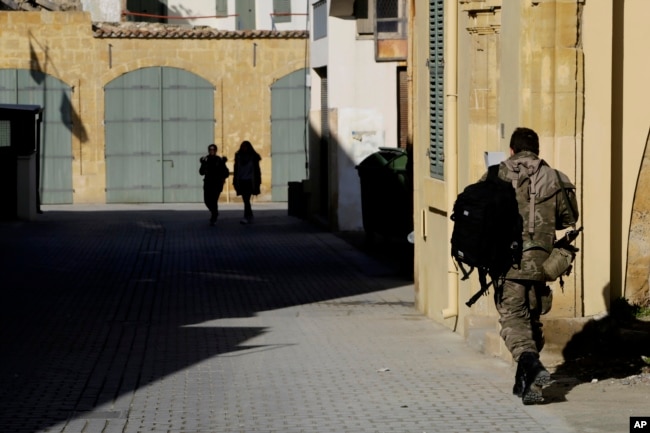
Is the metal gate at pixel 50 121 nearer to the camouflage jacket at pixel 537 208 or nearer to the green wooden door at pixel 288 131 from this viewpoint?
the green wooden door at pixel 288 131

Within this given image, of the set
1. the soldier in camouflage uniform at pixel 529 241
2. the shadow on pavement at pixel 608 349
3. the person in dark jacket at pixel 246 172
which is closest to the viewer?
the soldier in camouflage uniform at pixel 529 241

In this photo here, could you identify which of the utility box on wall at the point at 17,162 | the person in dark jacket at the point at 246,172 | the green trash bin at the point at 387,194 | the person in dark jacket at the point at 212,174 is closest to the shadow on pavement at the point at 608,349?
the green trash bin at the point at 387,194

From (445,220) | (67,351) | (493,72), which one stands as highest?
(493,72)

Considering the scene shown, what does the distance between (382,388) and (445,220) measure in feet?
11.0

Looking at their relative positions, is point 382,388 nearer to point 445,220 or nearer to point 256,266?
point 445,220

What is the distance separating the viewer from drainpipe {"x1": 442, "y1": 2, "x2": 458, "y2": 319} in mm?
12188

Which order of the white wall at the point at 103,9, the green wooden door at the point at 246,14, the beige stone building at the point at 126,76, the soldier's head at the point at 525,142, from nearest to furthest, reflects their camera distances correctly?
the soldier's head at the point at 525,142 → the beige stone building at the point at 126,76 → the white wall at the point at 103,9 → the green wooden door at the point at 246,14

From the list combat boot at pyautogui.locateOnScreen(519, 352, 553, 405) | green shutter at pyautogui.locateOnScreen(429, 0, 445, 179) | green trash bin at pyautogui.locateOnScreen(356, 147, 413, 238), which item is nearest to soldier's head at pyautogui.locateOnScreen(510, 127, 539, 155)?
combat boot at pyautogui.locateOnScreen(519, 352, 553, 405)

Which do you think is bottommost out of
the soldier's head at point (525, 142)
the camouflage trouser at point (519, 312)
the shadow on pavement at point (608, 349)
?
the shadow on pavement at point (608, 349)

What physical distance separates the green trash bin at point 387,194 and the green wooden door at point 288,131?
1356 cm

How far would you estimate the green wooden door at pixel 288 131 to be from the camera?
35.2 metres

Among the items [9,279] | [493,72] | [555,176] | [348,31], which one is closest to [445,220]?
[493,72]

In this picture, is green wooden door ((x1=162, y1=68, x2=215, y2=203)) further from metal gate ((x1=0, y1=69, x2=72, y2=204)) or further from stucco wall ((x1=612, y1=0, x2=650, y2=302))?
stucco wall ((x1=612, y1=0, x2=650, y2=302))

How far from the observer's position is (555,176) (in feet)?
28.4
